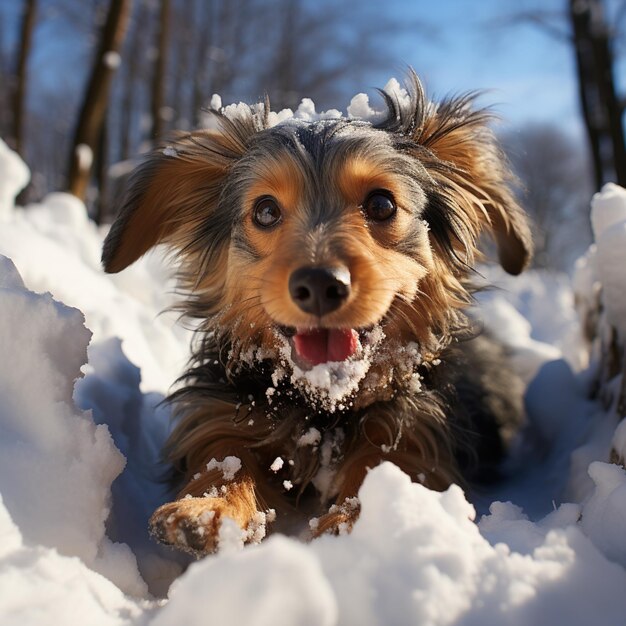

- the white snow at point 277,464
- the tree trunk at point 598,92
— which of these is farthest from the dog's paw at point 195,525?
the tree trunk at point 598,92

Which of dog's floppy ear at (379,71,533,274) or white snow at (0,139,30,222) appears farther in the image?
white snow at (0,139,30,222)

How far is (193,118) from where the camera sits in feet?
55.5

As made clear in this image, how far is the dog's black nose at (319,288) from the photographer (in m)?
1.68

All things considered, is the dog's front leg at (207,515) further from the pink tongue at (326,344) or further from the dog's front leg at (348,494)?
the pink tongue at (326,344)

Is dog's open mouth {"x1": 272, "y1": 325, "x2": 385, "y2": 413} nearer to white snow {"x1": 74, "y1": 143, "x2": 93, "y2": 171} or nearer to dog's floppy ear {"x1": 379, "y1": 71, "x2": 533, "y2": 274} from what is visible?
dog's floppy ear {"x1": 379, "y1": 71, "x2": 533, "y2": 274}

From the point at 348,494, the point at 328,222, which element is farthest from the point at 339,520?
the point at 328,222


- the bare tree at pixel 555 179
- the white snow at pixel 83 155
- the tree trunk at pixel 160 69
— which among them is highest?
the bare tree at pixel 555 179

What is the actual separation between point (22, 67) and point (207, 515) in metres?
13.2

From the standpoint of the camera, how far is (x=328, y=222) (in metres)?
1.96

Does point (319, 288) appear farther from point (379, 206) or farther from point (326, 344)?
point (379, 206)

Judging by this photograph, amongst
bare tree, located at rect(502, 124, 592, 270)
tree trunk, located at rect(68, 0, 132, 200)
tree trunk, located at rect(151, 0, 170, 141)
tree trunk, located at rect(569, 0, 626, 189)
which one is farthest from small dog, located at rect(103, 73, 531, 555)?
bare tree, located at rect(502, 124, 592, 270)

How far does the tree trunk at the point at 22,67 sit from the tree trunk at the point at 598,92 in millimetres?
9399

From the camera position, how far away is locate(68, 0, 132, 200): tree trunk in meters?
7.95

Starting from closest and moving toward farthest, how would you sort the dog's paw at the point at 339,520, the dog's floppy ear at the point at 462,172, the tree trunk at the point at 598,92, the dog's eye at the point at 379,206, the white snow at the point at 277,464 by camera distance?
the dog's paw at the point at 339,520, the white snow at the point at 277,464, the dog's eye at the point at 379,206, the dog's floppy ear at the point at 462,172, the tree trunk at the point at 598,92
